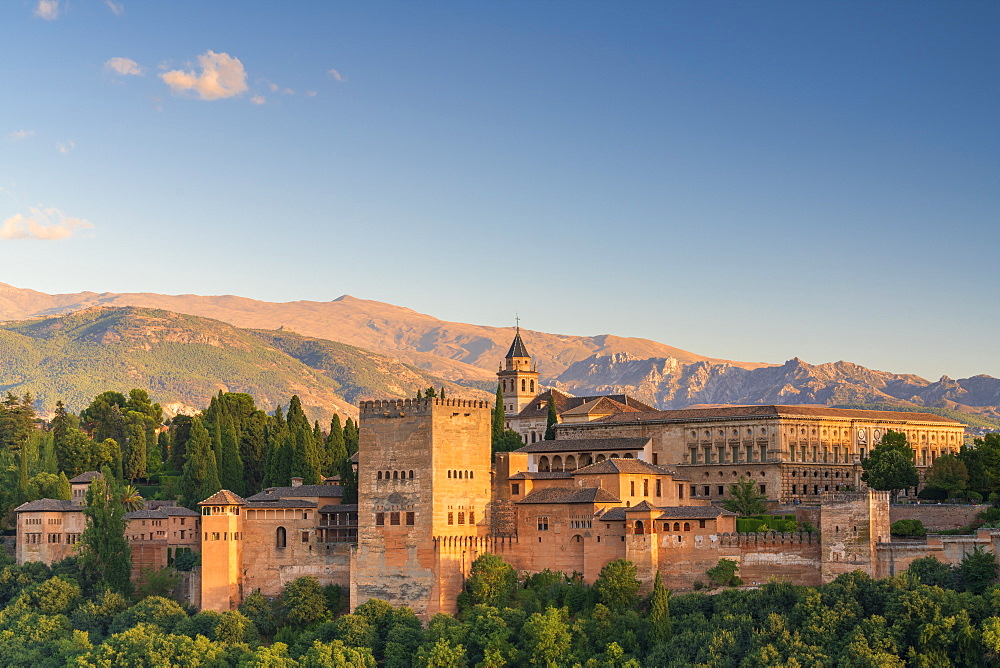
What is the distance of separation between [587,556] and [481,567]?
5.01 m

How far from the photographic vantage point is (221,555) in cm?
6519

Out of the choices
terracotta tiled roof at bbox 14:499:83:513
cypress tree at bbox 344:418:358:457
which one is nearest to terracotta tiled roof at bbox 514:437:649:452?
cypress tree at bbox 344:418:358:457

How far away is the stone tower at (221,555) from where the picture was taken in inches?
2557

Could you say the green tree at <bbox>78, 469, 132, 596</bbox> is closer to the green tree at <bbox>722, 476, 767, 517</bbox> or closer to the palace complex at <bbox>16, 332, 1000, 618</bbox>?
the palace complex at <bbox>16, 332, 1000, 618</bbox>

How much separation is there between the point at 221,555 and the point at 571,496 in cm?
1722

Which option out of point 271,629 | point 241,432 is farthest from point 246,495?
point 271,629

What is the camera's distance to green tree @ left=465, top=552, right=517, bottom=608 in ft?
202

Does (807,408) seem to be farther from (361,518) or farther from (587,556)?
(361,518)

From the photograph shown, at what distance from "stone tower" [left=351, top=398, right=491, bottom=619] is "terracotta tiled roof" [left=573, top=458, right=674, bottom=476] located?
5.11 m

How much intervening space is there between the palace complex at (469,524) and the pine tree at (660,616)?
7.02ft

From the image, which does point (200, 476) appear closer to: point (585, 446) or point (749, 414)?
point (585, 446)

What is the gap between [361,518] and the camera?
210 ft

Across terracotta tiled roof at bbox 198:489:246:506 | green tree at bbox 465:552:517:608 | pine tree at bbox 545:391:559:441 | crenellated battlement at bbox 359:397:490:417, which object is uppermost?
crenellated battlement at bbox 359:397:490:417

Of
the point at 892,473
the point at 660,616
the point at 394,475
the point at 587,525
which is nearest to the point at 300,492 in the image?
the point at 394,475
